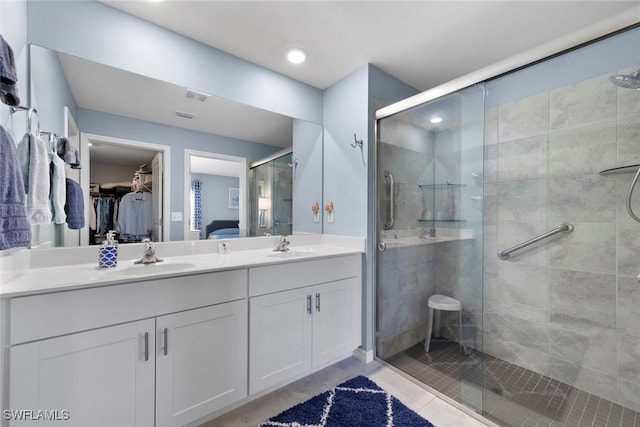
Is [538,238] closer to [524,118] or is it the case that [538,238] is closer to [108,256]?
[524,118]

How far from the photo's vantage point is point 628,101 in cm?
159

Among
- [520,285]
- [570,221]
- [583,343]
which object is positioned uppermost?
[570,221]

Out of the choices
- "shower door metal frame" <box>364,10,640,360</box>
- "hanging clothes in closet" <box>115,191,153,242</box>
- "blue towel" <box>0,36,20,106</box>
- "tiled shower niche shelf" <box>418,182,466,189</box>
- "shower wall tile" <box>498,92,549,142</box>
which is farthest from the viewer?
→ "tiled shower niche shelf" <box>418,182,466,189</box>

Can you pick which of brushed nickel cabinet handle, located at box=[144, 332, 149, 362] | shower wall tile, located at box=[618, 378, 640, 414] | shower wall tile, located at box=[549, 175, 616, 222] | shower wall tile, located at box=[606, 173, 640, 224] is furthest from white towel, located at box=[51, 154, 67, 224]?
shower wall tile, located at box=[618, 378, 640, 414]

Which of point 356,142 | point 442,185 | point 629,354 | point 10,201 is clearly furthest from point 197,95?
point 629,354

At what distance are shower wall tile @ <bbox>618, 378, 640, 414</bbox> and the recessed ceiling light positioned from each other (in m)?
2.87

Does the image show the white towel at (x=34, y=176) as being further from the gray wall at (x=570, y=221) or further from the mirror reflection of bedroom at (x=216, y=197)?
the gray wall at (x=570, y=221)

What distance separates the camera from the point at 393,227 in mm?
2240

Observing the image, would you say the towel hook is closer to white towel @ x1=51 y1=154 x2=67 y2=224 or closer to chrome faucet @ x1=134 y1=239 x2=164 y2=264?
chrome faucet @ x1=134 y1=239 x2=164 y2=264

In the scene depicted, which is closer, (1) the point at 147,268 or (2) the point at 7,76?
(2) the point at 7,76

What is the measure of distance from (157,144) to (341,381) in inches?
78.0

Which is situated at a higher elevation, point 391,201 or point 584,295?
point 391,201

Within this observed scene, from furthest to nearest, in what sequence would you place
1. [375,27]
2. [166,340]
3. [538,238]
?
[538,238] → [375,27] → [166,340]

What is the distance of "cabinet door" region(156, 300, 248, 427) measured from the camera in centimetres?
128
